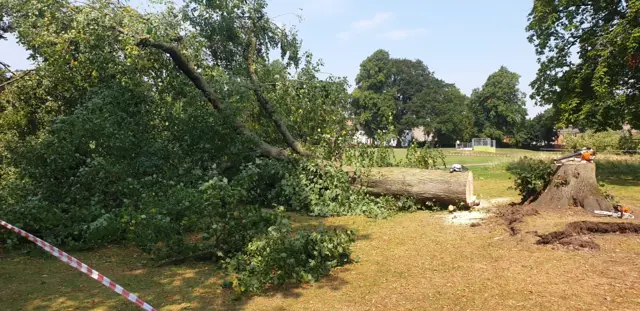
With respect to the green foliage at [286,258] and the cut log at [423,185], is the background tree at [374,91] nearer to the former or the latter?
the cut log at [423,185]

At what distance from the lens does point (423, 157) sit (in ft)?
30.3

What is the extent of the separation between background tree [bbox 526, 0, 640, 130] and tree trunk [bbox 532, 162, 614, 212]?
643 centimetres

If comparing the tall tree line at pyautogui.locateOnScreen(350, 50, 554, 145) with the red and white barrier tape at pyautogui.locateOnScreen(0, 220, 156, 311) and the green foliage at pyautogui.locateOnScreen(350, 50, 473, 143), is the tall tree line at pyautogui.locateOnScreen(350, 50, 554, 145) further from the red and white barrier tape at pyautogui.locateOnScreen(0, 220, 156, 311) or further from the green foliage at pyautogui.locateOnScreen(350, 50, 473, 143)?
the red and white barrier tape at pyautogui.locateOnScreen(0, 220, 156, 311)

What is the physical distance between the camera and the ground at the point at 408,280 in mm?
3516

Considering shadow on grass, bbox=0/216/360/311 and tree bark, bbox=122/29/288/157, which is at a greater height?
tree bark, bbox=122/29/288/157

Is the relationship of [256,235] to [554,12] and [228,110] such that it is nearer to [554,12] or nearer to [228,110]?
[228,110]

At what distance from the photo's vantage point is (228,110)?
8.69 m

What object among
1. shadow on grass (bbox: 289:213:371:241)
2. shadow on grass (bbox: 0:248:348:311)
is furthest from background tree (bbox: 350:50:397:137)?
shadow on grass (bbox: 0:248:348:311)

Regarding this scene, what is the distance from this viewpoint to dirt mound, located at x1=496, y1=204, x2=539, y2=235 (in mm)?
6108

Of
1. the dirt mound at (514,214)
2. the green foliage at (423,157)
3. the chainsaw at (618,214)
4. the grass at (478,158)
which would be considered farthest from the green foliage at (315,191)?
the grass at (478,158)

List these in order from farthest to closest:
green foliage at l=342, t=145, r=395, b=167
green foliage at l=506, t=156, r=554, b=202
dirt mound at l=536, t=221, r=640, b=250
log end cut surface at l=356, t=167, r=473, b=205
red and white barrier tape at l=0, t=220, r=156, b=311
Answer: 1. green foliage at l=342, t=145, r=395, b=167
2. log end cut surface at l=356, t=167, r=473, b=205
3. green foliage at l=506, t=156, r=554, b=202
4. dirt mound at l=536, t=221, r=640, b=250
5. red and white barrier tape at l=0, t=220, r=156, b=311

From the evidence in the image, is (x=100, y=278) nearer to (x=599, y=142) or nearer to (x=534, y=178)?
(x=534, y=178)

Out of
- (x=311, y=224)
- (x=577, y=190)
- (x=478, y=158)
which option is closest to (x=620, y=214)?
(x=577, y=190)

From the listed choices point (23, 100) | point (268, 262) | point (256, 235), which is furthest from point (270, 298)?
point (23, 100)
